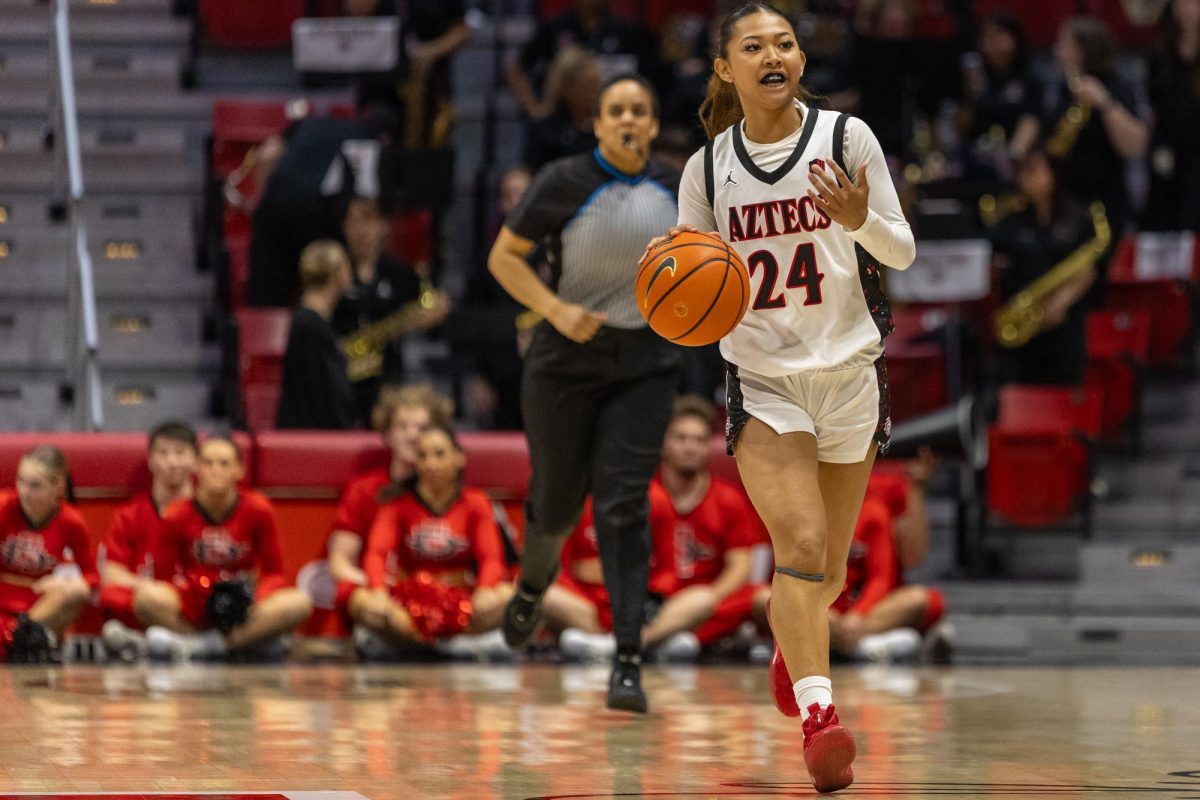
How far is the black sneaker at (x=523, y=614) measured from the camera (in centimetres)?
701

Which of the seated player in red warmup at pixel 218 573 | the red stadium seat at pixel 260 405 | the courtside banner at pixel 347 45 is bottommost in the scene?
the seated player in red warmup at pixel 218 573

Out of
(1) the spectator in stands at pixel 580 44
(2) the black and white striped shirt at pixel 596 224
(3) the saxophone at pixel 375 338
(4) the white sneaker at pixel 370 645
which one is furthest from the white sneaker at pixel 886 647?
(1) the spectator in stands at pixel 580 44

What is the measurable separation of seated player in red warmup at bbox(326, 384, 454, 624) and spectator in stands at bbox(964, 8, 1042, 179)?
5.01 meters

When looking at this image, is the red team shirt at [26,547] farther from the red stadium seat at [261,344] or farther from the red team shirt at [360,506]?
the red stadium seat at [261,344]

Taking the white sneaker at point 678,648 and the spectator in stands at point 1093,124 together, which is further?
the spectator in stands at point 1093,124

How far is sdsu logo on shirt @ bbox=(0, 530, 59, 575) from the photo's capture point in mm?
8688

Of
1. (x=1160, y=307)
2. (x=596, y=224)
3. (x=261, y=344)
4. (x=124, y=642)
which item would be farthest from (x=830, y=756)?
(x=1160, y=307)

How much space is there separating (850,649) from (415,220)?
200 inches

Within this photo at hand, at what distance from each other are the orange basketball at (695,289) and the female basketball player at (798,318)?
5.9 inches

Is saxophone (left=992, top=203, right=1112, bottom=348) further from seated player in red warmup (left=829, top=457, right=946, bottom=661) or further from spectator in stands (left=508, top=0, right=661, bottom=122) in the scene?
spectator in stands (left=508, top=0, right=661, bottom=122)

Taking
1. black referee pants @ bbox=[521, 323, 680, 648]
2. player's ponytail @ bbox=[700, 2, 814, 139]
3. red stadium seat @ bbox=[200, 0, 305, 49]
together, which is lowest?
black referee pants @ bbox=[521, 323, 680, 648]

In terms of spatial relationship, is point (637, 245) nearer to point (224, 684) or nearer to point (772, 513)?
point (772, 513)

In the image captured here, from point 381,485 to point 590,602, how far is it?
1.14m

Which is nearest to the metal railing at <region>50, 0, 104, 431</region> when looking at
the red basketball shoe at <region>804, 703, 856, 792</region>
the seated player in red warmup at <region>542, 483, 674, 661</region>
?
the seated player in red warmup at <region>542, 483, 674, 661</region>
